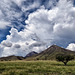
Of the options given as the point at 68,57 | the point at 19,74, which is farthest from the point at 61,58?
the point at 19,74

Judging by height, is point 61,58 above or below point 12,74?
above

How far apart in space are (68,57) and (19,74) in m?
42.7

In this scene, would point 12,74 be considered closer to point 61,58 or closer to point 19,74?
point 19,74

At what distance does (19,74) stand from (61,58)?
134 ft

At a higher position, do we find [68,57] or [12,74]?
[68,57]

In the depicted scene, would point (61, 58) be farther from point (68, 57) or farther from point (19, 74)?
point (19, 74)

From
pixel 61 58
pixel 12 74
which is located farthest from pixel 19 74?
pixel 61 58

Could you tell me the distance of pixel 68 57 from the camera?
60156mm

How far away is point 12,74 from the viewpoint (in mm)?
25016

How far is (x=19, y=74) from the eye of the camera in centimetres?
2502

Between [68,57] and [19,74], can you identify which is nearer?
[19,74]

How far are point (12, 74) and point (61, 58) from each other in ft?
137

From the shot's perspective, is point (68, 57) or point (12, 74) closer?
point (12, 74)

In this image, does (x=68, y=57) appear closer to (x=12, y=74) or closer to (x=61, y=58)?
(x=61, y=58)
